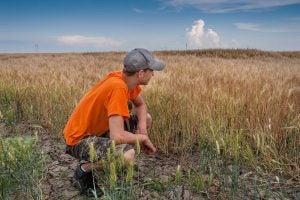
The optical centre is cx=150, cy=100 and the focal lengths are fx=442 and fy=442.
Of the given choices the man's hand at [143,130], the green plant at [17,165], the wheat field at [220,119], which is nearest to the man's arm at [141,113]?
the man's hand at [143,130]

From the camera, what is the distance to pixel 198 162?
3434 millimetres

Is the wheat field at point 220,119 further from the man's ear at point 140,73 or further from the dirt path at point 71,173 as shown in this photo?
the man's ear at point 140,73

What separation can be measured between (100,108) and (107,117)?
0.09m

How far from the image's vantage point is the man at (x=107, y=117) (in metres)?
2.69

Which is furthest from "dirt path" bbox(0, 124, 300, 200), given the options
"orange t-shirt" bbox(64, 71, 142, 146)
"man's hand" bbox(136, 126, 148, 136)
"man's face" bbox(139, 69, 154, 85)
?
"man's face" bbox(139, 69, 154, 85)

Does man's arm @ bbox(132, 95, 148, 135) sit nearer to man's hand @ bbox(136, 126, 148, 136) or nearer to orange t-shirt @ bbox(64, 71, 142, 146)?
man's hand @ bbox(136, 126, 148, 136)

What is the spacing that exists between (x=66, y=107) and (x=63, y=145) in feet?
1.72

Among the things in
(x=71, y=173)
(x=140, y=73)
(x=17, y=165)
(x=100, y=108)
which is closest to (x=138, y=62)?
(x=140, y=73)

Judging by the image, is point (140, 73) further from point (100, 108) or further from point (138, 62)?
point (100, 108)

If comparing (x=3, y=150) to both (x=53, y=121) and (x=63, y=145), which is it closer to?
(x=63, y=145)

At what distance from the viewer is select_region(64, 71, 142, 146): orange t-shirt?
8.87ft

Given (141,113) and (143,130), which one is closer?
(143,130)

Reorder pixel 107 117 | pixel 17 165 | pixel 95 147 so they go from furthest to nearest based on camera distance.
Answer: pixel 107 117 → pixel 95 147 → pixel 17 165

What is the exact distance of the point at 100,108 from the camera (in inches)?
114
